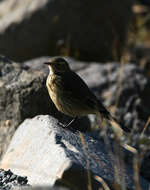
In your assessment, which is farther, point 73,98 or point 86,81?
point 86,81

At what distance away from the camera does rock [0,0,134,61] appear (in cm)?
1217

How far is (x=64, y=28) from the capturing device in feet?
40.3

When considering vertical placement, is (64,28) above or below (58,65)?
below

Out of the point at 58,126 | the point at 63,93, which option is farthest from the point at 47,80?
the point at 58,126

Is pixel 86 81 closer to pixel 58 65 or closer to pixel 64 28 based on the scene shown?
pixel 64 28

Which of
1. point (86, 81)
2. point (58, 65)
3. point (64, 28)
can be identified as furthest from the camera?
point (64, 28)

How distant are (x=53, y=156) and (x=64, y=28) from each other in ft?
24.7

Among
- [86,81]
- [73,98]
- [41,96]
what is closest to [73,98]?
[73,98]

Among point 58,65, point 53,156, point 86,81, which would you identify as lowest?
point 86,81

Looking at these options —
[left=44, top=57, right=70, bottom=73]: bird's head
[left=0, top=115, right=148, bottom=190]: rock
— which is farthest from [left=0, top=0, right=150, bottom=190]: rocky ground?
[left=44, top=57, right=70, bottom=73]: bird's head

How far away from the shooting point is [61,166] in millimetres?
4750

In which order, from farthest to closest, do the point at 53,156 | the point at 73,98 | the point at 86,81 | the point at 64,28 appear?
the point at 64,28, the point at 86,81, the point at 73,98, the point at 53,156

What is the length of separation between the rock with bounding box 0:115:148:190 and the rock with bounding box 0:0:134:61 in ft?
19.3

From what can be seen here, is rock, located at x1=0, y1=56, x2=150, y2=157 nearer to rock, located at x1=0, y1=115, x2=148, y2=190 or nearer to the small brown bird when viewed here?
the small brown bird
